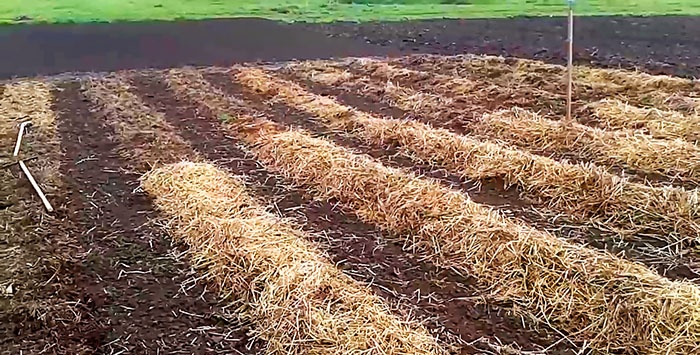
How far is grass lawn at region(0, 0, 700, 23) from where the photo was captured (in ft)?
50.7

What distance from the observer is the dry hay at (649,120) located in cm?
567

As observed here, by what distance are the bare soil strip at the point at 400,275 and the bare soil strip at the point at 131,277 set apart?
75 cm

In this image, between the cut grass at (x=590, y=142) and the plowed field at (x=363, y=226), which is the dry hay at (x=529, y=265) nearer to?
the plowed field at (x=363, y=226)

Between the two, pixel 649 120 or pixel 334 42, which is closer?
pixel 649 120

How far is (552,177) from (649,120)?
194 cm

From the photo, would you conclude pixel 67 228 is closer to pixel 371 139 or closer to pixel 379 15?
pixel 371 139

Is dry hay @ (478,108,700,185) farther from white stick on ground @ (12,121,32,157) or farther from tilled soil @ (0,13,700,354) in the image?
white stick on ground @ (12,121,32,157)

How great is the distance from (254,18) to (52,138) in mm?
9894

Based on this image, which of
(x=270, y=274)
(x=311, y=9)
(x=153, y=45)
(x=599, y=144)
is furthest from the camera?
(x=311, y=9)

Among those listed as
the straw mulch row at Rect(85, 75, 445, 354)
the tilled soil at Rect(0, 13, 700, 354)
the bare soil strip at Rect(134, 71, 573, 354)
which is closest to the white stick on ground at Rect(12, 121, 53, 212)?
the tilled soil at Rect(0, 13, 700, 354)

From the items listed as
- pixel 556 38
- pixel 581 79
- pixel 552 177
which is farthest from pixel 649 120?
pixel 556 38

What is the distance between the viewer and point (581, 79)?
805 centimetres

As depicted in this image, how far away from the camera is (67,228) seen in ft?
14.0

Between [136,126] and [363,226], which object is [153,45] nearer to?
[136,126]
